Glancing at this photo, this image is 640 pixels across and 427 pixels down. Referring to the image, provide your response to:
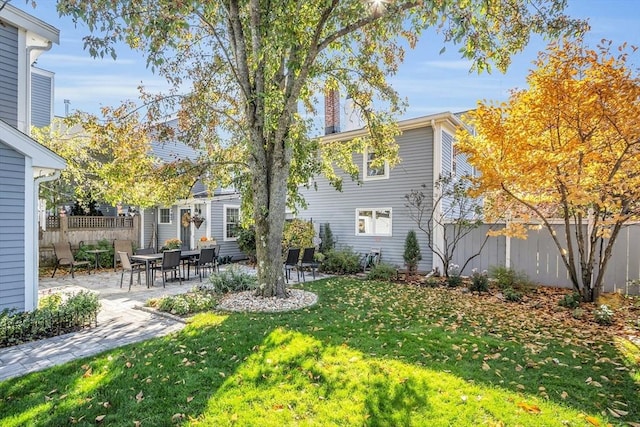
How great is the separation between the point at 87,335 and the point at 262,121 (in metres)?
5.11

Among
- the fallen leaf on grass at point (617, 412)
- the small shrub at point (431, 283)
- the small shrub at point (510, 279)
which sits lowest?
the small shrub at point (431, 283)

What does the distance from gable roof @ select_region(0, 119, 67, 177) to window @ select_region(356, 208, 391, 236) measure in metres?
9.56

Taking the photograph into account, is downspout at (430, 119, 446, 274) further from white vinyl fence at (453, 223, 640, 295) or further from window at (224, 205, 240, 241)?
window at (224, 205, 240, 241)

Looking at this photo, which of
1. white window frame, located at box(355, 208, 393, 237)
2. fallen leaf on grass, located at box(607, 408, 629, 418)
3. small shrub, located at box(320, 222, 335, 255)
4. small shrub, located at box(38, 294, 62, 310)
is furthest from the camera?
small shrub, located at box(320, 222, 335, 255)

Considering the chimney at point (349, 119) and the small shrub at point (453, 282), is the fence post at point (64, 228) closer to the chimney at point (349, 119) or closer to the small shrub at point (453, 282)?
the chimney at point (349, 119)

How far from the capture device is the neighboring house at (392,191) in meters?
11.3

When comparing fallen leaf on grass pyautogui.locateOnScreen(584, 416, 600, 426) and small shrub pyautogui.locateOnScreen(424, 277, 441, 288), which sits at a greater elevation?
fallen leaf on grass pyautogui.locateOnScreen(584, 416, 600, 426)

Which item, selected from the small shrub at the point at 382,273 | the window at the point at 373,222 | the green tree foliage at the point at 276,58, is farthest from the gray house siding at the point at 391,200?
the green tree foliage at the point at 276,58

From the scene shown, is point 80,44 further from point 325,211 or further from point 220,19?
point 325,211

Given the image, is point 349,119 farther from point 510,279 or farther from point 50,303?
point 50,303

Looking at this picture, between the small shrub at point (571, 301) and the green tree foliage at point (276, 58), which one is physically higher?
the green tree foliage at point (276, 58)

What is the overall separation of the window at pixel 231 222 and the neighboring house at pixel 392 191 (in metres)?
4.22

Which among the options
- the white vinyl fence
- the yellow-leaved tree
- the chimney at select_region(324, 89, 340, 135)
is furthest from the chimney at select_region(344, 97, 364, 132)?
the yellow-leaved tree

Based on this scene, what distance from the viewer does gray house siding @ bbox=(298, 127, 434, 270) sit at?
11469 millimetres
